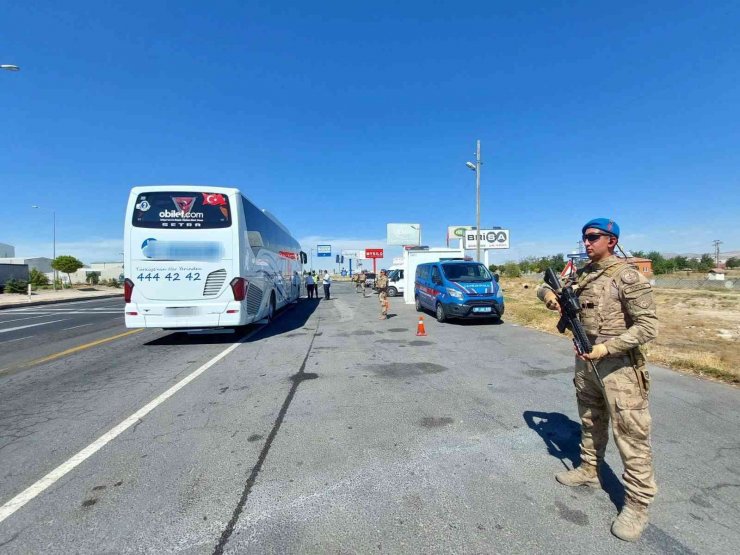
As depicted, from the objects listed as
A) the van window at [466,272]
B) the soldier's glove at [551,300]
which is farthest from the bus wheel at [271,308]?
the soldier's glove at [551,300]

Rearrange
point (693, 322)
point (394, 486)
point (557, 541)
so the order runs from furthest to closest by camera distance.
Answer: point (693, 322)
point (394, 486)
point (557, 541)

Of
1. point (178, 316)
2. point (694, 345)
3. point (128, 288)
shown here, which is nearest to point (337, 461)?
point (178, 316)

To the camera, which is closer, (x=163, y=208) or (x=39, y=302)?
(x=163, y=208)

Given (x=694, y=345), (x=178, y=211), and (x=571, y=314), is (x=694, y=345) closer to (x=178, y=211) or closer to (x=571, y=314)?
(x=571, y=314)

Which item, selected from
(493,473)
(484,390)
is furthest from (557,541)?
(484,390)

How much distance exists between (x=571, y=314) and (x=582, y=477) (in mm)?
1265

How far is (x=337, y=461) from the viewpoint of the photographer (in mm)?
3324

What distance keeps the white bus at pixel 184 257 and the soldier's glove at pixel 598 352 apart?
774cm

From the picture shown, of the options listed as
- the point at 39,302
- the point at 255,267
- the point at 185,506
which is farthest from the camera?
the point at 39,302

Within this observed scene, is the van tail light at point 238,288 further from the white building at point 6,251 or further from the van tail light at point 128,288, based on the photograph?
the white building at point 6,251

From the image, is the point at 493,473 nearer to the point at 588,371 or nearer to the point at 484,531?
the point at 484,531

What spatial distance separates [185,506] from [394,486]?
59.6 inches

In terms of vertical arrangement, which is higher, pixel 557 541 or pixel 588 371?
pixel 588 371

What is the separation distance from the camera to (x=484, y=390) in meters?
5.30
